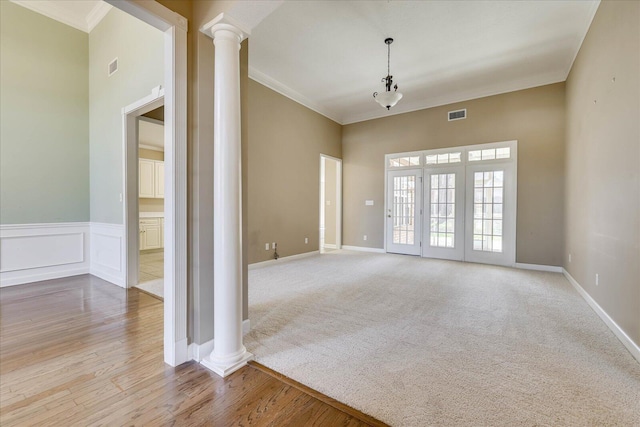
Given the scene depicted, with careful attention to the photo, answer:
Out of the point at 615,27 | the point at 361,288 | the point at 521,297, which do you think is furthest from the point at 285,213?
the point at 615,27

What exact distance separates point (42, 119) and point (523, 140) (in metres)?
7.95

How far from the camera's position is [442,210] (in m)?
5.94

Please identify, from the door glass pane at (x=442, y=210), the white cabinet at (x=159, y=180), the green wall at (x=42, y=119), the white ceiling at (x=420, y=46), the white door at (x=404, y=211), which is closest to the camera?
the white ceiling at (x=420, y=46)

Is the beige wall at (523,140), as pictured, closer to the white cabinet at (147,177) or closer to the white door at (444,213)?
the white door at (444,213)

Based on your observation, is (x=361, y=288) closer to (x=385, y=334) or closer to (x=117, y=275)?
(x=385, y=334)

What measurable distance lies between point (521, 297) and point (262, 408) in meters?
3.46

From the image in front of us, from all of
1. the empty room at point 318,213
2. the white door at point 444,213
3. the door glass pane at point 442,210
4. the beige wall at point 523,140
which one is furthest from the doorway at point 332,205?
the door glass pane at point 442,210

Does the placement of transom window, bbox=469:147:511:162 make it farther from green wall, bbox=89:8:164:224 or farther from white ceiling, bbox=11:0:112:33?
white ceiling, bbox=11:0:112:33

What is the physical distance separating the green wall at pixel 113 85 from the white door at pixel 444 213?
5270mm

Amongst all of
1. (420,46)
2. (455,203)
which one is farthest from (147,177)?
(455,203)

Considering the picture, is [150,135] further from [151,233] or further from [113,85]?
[151,233]

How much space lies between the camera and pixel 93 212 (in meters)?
4.46

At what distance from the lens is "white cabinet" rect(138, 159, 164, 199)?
692cm

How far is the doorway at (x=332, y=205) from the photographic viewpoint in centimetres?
733
